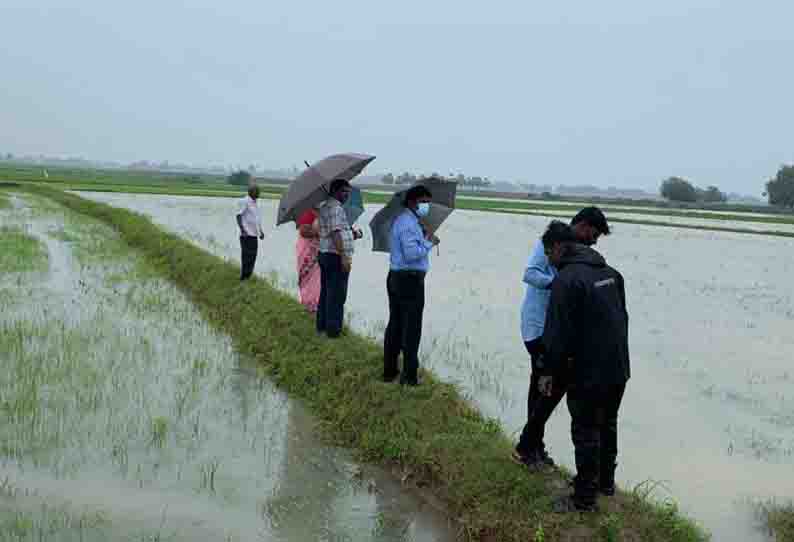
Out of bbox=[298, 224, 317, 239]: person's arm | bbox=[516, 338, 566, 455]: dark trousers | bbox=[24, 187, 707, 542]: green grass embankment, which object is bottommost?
bbox=[24, 187, 707, 542]: green grass embankment

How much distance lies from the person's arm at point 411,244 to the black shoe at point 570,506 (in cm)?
194

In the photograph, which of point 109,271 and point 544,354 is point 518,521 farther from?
point 109,271

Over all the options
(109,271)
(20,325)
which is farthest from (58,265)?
(20,325)

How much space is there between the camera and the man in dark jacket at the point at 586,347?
3.48 metres

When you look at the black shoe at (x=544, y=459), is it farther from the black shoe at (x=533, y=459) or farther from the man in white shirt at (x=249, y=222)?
the man in white shirt at (x=249, y=222)

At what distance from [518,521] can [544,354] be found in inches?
35.1

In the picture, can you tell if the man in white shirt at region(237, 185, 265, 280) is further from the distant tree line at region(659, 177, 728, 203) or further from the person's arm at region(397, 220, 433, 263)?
the distant tree line at region(659, 177, 728, 203)

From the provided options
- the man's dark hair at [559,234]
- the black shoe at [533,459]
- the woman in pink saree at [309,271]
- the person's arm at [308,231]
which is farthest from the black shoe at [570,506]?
the woman in pink saree at [309,271]

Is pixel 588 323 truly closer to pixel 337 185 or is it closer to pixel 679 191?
pixel 337 185

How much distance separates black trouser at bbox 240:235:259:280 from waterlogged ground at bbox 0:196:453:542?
5.12 ft

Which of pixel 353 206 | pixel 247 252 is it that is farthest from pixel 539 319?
pixel 247 252

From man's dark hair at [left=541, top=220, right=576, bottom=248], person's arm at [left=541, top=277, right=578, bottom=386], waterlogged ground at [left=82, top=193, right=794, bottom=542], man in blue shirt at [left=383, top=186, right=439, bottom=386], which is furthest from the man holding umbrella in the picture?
person's arm at [left=541, top=277, right=578, bottom=386]

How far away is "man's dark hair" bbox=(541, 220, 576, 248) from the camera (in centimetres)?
385

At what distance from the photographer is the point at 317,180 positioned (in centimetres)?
598
